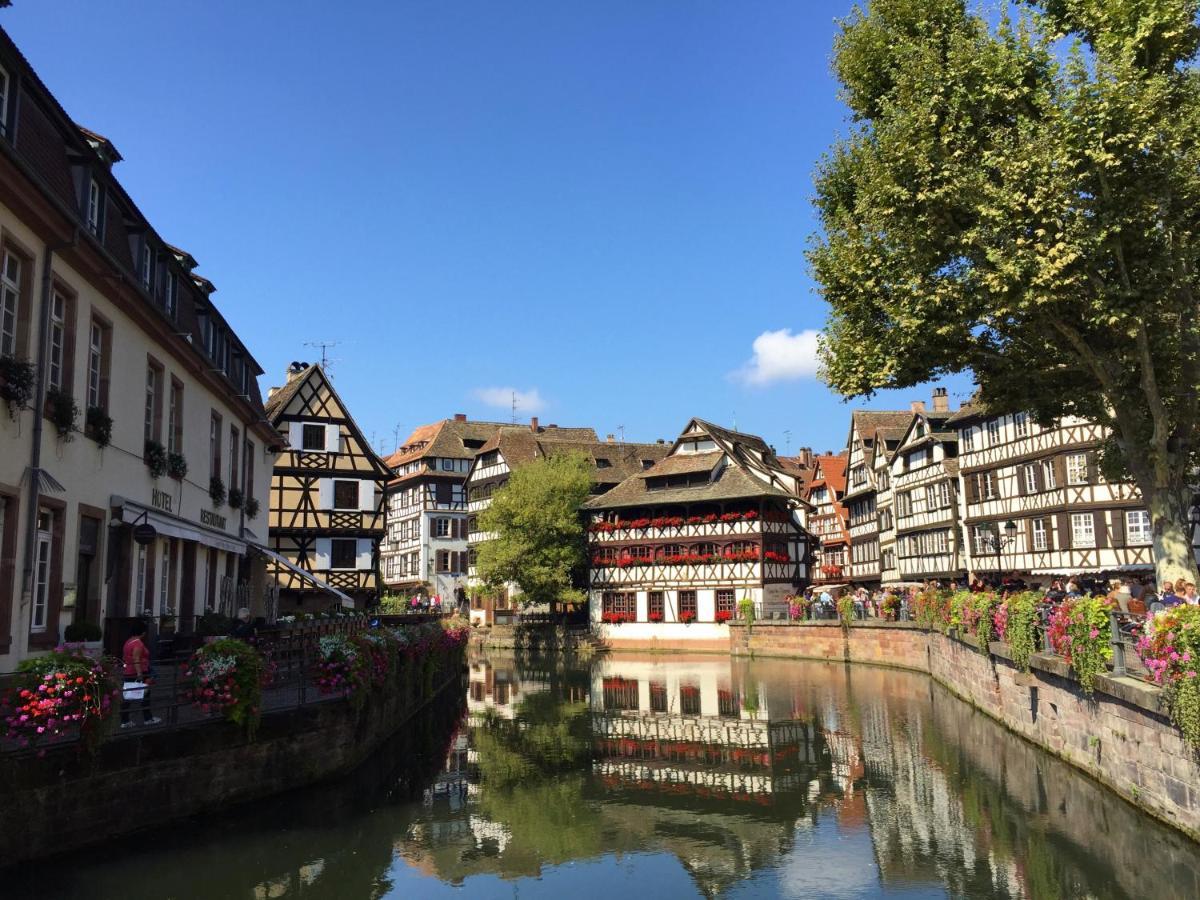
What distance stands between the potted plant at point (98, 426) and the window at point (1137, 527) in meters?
33.6

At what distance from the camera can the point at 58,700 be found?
10.2m

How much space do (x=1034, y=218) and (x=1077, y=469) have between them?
81.2 feet

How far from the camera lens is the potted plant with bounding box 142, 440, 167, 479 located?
58.7ft

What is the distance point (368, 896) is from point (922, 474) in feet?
144

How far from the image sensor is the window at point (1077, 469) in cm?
3722

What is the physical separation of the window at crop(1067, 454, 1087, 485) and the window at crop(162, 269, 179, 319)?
32.0 metres

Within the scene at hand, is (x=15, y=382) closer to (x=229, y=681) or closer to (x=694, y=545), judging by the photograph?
(x=229, y=681)

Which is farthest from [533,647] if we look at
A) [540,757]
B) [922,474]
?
[540,757]

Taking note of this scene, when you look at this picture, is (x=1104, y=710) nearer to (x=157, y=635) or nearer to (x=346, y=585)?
(x=157, y=635)

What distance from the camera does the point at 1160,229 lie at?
52.1ft

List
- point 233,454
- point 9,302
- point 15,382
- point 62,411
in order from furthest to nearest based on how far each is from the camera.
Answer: point 233,454 → point 62,411 → point 9,302 → point 15,382

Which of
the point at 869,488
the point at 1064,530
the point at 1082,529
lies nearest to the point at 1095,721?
the point at 1082,529

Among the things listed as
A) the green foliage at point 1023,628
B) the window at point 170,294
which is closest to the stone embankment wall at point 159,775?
the window at point 170,294

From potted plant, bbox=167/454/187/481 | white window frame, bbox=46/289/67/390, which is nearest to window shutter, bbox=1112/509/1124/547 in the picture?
potted plant, bbox=167/454/187/481
